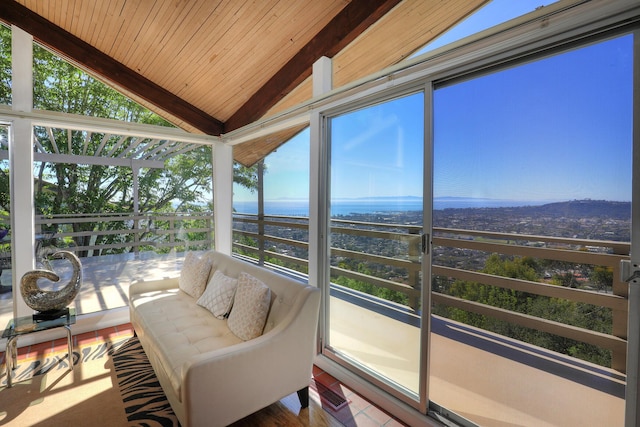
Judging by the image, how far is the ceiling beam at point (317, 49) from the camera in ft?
7.04

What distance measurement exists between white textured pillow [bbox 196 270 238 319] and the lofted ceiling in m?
1.59

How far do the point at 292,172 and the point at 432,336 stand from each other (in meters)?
2.02

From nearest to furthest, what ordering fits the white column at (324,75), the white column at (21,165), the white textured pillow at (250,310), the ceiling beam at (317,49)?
the white textured pillow at (250,310) → the ceiling beam at (317,49) → the white column at (324,75) → the white column at (21,165)

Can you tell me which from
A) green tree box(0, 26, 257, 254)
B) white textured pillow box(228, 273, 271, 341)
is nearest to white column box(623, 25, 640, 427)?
white textured pillow box(228, 273, 271, 341)

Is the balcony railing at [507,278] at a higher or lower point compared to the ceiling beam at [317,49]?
lower

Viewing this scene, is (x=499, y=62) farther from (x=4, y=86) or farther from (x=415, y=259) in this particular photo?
(x=4, y=86)

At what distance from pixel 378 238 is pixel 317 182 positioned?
74 centimetres

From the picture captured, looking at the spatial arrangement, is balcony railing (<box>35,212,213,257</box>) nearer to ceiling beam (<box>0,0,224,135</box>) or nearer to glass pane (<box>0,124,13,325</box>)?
glass pane (<box>0,124,13,325</box>)

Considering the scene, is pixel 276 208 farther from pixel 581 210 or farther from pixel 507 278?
pixel 581 210

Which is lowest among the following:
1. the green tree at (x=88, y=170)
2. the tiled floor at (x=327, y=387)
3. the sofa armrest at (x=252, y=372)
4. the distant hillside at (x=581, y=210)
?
the tiled floor at (x=327, y=387)

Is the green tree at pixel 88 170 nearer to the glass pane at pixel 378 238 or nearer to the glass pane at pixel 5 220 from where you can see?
the glass pane at pixel 5 220

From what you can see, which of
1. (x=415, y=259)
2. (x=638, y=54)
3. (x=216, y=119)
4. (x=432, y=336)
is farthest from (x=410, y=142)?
(x=216, y=119)

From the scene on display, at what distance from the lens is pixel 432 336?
1858 millimetres

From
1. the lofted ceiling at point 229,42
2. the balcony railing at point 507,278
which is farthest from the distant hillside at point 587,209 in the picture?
the lofted ceiling at point 229,42
